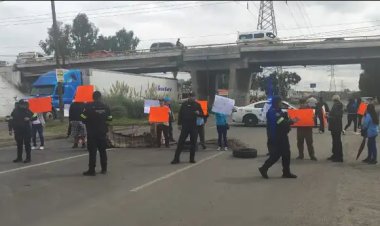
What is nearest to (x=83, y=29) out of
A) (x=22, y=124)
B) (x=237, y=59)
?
(x=22, y=124)

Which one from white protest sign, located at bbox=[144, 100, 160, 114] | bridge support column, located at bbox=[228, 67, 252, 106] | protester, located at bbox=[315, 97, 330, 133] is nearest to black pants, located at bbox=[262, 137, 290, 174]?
white protest sign, located at bbox=[144, 100, 160, 114]

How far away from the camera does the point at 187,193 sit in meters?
8.79

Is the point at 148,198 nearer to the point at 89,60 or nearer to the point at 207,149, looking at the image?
the point at 207,149

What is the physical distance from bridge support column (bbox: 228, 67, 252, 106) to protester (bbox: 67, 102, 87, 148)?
40.9m

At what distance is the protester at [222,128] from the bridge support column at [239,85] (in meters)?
41.3

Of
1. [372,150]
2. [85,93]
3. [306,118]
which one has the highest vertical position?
[85,93]

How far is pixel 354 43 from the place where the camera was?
1937 inches

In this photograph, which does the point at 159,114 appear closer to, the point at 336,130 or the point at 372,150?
the point at 336,130

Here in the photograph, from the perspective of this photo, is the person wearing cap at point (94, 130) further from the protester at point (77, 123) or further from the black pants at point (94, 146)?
the protester at point (77, 123)

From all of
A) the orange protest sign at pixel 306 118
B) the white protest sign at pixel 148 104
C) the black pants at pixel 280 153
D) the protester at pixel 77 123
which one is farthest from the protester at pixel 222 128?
the black pants at pixel 280 153

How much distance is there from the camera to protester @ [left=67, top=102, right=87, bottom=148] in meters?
15.8

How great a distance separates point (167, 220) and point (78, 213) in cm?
139

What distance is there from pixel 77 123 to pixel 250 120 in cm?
1359

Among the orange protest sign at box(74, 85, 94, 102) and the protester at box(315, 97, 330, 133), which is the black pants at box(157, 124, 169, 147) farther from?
the protester at box(315, 97, 330, 133)
